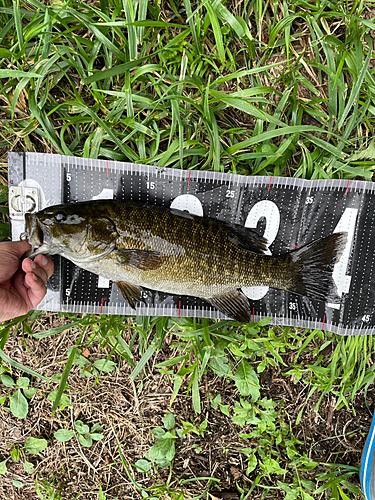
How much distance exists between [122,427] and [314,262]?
2.21m

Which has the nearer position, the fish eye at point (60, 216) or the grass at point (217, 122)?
the fish eye at point (60, 216)

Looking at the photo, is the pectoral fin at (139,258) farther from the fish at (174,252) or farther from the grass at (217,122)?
the grass at (217,122)

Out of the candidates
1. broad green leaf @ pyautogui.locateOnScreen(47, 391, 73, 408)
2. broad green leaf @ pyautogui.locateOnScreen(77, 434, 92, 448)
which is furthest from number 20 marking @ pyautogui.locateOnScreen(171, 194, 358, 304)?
broad green leaf @ pyautogui.locateOnScreen(77, 434, 92, 448)

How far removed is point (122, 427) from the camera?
9.02ft

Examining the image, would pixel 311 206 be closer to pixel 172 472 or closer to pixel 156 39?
pixel 156 39

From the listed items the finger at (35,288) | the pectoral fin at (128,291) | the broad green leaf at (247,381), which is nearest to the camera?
the finger at (35,288)

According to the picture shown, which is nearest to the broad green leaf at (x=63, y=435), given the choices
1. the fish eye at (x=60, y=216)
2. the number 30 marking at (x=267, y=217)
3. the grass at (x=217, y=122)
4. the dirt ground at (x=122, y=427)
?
the dirt ground at (x=122, y=427)

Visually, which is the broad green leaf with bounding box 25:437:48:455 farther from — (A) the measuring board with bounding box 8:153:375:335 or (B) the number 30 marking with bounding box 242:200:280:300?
(B) the number 30 marking with bounding box 242:200:280:300

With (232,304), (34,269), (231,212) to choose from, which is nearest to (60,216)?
(34,269)

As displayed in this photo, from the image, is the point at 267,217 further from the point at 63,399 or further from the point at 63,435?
the point at 63,435

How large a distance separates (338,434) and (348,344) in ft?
2.85

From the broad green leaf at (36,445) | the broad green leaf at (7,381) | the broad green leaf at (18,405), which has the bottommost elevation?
the broad green leaf at (36,445)

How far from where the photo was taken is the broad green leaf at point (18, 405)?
269 cm

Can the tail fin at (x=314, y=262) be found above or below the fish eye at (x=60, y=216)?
below
